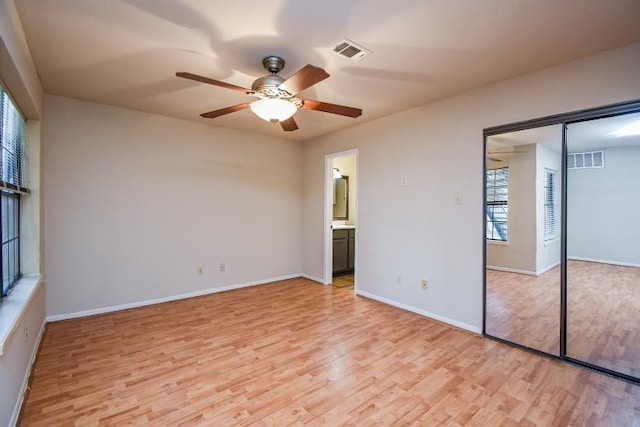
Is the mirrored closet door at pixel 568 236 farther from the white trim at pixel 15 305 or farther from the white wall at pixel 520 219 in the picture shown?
the white trim at pixel 15 305

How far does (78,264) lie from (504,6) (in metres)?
4.55

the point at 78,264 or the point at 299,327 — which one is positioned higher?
the point at 78,264

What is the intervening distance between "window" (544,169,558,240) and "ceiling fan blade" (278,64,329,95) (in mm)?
2205

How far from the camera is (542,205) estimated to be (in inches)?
105

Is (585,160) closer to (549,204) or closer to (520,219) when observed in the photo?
(549,204)

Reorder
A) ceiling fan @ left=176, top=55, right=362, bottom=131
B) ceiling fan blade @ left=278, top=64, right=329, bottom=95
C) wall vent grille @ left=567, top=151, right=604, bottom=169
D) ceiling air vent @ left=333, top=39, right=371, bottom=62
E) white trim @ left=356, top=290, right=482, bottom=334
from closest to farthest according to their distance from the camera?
ceiling fan blade @ left=278, top=64, right=329, bottom=95, ceiling fan @ left=176, top=55, right=362, bottom=131, ceiling air vent @ left=333, top=39, right=371, bottom=62, wall vent grille @ left=567, top=151, right=604, bottom=169, white trim @ left=356, top=290, right=482, bottom=334

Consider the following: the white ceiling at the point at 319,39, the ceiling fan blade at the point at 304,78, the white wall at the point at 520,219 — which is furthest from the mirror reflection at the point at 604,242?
the ceiling fan blade at the point at 304,78

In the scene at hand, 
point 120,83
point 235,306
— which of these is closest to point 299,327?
point 235,306

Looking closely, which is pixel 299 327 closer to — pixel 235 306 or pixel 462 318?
pixel 235 306

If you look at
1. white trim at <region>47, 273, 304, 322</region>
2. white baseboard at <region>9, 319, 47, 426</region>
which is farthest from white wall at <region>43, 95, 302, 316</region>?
white baseboard at <region>9, 319, 47, 426</region>

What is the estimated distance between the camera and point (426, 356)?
2.53m

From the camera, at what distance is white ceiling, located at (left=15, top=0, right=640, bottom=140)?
177 centimetres

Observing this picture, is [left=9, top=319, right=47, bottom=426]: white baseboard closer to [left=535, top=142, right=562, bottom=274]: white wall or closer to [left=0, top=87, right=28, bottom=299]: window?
[left=0, top=87, right=28, bottom=299]: window

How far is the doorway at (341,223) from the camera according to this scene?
4.84 metres
